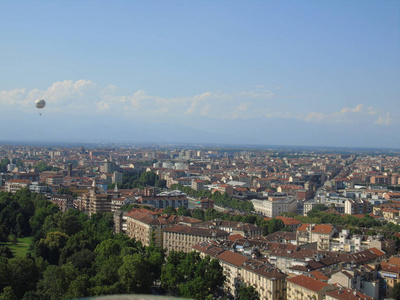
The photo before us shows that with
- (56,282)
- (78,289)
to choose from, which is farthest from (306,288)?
(56,282)

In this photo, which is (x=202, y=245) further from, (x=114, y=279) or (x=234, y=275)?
(x=114, y=279)

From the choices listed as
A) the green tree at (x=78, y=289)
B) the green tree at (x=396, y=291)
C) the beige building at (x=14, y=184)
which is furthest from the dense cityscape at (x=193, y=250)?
the beige building at (x=14, y=184)

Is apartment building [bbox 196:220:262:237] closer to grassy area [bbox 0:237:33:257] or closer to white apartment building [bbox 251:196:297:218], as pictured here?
grassy area [bbox 0:237:33:257]

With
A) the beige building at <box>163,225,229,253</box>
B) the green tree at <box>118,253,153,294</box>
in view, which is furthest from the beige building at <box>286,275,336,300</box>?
the beige building at <box>163,225,229,253</box>

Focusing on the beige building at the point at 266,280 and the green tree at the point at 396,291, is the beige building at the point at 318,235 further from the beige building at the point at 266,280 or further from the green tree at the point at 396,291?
the beige building at the point at 266,280

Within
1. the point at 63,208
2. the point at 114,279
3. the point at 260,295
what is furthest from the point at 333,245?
the point at 63,208

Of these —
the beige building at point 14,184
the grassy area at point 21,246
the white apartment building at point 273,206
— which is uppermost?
the beige building at point 14,184
